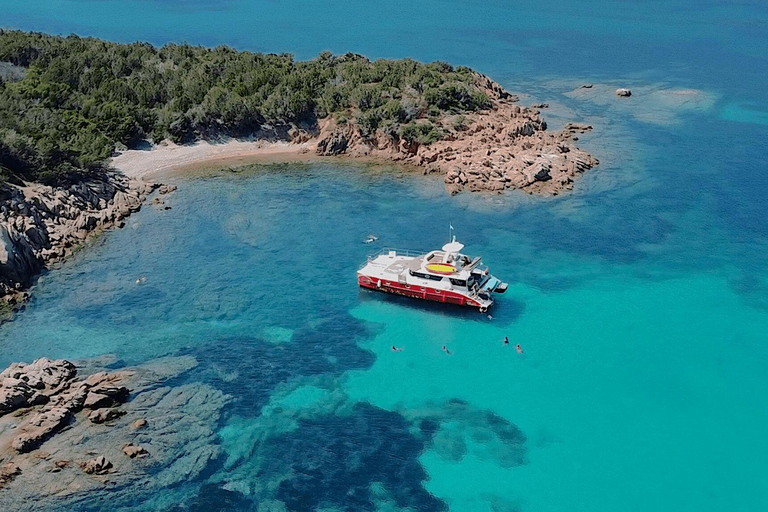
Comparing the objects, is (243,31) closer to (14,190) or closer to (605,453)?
(14,190)

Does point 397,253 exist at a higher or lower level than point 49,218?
lower

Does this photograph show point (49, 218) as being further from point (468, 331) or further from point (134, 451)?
point (468, 331)

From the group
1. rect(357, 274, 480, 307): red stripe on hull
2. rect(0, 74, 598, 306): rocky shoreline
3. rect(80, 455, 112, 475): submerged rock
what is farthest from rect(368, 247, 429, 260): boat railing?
rect(80, 455, 112, 475): submerged rock

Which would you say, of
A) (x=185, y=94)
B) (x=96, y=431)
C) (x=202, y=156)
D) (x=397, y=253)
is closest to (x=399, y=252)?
(x=397, y=253)

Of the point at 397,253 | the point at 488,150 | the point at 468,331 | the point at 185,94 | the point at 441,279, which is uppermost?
the point at 185,94

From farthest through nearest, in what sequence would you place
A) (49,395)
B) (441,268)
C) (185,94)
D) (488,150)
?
1. (185,94)
2. (488,150)
3. (441,268)
4. (49,395)

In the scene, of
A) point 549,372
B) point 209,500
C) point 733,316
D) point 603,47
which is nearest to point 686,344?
point 733,316

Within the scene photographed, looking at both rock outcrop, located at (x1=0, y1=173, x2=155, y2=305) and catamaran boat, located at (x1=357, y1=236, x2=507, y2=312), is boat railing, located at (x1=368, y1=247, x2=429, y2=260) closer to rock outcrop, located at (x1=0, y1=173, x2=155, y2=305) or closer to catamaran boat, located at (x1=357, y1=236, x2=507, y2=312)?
catamaran boat, located at (x1=357, y1=236, x2=507, y2=312)
